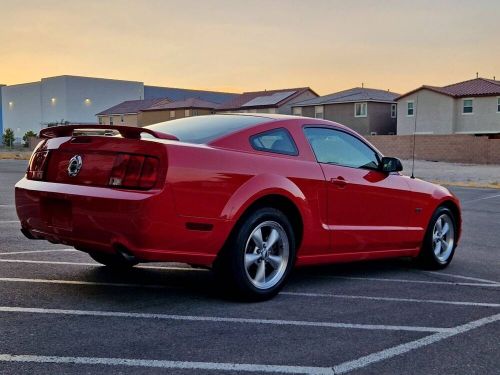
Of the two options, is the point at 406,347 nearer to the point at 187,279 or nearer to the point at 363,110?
the point at 187,279

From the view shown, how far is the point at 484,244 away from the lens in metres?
9.07

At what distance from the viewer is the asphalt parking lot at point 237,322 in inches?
147

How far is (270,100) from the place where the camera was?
2648 inches

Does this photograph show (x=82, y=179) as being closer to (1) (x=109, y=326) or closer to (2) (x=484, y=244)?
(1) (x=109, y=326)

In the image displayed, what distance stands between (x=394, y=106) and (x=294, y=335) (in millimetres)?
56361

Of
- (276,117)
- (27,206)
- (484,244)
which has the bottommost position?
(484,244)

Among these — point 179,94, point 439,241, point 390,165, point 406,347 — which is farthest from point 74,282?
point 179,94

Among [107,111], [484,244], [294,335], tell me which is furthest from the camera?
[107,111]

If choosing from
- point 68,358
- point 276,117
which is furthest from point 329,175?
point 68,358

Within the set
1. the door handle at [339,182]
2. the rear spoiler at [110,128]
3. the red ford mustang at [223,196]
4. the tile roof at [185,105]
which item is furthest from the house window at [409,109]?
the rear spoiler at [110,128]

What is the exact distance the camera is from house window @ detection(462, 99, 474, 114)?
49.9 metres

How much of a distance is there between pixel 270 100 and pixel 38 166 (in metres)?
62.7

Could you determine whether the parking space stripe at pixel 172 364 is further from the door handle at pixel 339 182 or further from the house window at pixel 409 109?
the house window at pixel 409 109

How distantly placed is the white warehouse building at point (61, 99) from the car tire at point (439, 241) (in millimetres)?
77707
